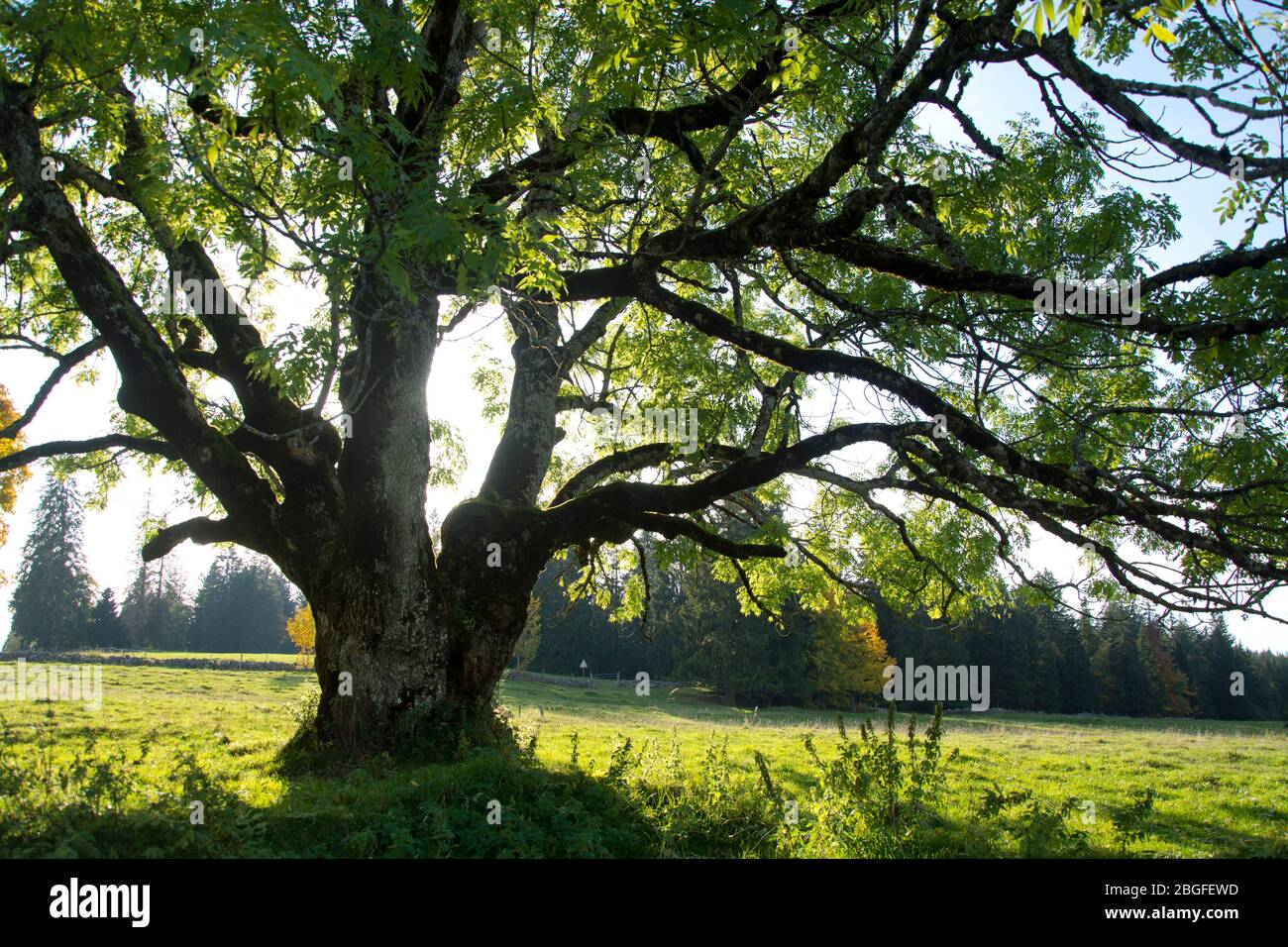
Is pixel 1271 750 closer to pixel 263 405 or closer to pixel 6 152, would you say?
pixel 263 405

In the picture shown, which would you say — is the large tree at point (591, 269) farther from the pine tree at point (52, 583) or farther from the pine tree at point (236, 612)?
the pine tree at point (236, 612)

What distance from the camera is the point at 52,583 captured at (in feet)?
193

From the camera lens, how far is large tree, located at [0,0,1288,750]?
199 inches

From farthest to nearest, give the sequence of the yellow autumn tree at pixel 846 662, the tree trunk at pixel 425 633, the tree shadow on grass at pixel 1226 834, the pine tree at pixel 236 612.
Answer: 1. the pine tree at pixel 236 612
2. the yellow autumn tree at pixel 846 662
3. the tree trunk at pixel 425 633
4. the tree shadow on grass at pixel 1226 834

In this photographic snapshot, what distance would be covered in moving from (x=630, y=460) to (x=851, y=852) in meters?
6.48

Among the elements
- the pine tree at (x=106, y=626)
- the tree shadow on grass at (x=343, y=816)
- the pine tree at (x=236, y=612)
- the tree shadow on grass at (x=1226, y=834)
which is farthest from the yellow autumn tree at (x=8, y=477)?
the pine tree at (x=236, y=612)

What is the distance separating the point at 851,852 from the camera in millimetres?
5445

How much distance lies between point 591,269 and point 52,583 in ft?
226

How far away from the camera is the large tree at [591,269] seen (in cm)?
507

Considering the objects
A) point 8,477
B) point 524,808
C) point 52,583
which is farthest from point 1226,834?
point 52,583

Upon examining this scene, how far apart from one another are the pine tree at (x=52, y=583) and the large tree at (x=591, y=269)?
60851mm

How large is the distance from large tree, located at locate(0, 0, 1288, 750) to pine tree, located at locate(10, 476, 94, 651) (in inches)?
2396

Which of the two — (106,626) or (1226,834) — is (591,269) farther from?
(106,626)
